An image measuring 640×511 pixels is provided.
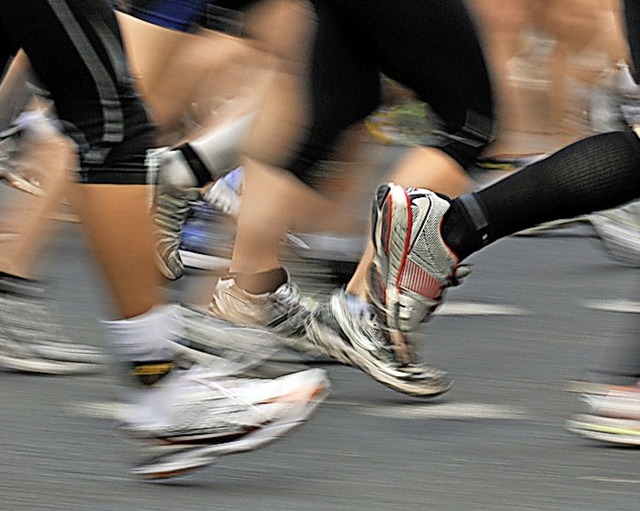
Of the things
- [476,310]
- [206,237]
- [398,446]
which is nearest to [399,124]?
[206,237]

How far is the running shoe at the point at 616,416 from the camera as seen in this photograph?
3338 millimetres

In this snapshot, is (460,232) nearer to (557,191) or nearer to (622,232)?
(557,191)

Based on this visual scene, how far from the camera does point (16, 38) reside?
3.00 meters

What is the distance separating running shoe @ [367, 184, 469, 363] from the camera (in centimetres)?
353

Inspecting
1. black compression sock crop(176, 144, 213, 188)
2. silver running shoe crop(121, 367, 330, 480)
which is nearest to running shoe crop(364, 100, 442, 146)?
black compression sock crop(176, 144, 213, 188)

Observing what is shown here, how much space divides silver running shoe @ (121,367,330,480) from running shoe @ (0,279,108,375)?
38.8 inches

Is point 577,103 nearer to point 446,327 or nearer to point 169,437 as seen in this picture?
point 446,327

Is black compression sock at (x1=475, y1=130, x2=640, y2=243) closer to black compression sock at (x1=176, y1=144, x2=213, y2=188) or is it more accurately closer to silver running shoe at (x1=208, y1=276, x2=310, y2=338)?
silver running shoe at (x1=208, y1=276, x2=310, y2=338)

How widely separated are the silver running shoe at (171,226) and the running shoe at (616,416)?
5.29 ft

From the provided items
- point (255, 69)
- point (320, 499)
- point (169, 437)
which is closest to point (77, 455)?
point (169, 437)

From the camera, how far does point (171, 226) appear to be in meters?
4.76

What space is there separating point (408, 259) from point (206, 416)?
685 mm

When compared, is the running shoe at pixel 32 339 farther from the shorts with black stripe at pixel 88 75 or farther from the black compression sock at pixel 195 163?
the shorts with black stripe at pixel 88 75

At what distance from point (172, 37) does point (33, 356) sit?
945 mm
